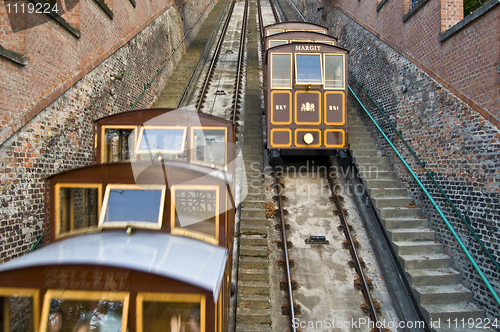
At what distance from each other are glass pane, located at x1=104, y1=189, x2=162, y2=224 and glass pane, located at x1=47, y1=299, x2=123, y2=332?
1.02 meters

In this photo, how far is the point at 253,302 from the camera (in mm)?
5211

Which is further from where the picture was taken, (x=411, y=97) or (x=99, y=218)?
(x=411, y=97)

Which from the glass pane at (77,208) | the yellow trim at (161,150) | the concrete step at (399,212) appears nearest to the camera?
the glass pane at (77,208)

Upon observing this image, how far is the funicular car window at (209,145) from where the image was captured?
5.22m

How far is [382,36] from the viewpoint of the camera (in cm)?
964

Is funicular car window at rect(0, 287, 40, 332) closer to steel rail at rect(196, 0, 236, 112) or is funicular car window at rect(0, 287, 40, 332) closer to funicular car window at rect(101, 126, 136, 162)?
funicular car window at rect(101, 126, 136, 162)

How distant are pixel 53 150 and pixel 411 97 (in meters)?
8.25

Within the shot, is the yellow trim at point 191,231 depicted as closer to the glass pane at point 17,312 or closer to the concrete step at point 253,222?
the glass pane at point 17,312

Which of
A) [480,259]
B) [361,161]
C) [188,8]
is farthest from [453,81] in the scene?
[188,8]

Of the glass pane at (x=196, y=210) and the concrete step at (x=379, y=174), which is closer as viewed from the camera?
the glass pane at (x=196, y=210)

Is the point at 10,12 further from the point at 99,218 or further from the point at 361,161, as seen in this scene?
the point at 361,161

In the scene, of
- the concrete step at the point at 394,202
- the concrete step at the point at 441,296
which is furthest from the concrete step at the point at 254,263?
the concrete step at the point at 394,202

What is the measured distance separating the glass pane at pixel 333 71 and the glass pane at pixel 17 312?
738cm

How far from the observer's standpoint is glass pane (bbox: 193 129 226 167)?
5250mm
